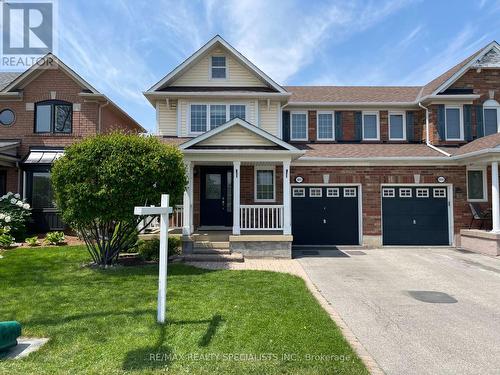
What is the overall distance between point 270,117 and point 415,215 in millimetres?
7231

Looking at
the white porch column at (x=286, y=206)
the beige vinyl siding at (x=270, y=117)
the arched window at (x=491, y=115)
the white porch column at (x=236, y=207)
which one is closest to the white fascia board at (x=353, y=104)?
the beige vinyl siding at (x=270, y=117)

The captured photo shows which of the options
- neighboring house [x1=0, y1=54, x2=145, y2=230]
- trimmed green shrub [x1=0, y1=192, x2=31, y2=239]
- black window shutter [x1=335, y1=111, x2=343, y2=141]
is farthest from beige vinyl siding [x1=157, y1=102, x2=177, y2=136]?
black window shutter [x1=335, y1=111, x2=343, y2=141]

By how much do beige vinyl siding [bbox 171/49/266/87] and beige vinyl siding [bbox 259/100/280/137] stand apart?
926 mm

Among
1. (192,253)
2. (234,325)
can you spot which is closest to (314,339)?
(234,325)

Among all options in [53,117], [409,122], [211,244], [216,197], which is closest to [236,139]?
[216,197]

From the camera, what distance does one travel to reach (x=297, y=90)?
16.7 m

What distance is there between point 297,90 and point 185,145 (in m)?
8.25

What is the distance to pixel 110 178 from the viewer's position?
26.7ft

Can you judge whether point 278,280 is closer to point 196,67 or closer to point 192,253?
point 192,253

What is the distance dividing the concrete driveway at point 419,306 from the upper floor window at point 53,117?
41.0 ft

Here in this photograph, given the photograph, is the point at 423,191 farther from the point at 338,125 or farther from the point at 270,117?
the point at 270,117

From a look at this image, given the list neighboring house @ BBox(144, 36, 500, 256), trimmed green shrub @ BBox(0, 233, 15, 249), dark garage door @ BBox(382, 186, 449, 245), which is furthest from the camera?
dark garage door @ BBox(382, 186, 449, 245)

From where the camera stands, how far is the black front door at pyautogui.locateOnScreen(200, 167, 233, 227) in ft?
43.5

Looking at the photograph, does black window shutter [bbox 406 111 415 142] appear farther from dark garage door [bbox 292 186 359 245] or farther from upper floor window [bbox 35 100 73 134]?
upper floor window [bbox 35 100 73 134]
